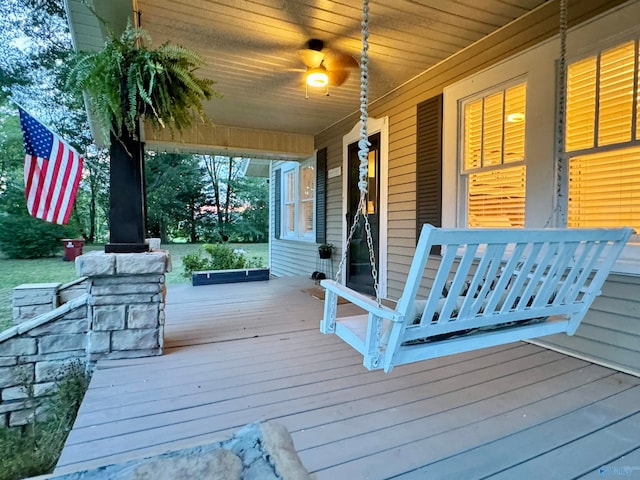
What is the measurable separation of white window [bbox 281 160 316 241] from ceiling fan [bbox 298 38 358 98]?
2.94 m

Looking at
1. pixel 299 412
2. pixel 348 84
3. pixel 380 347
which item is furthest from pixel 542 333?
pixel 348 84

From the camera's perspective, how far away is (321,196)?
242 inches

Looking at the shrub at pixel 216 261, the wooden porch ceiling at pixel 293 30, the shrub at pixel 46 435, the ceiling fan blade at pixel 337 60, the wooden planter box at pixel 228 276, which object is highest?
the wooden porch ceiling at pixel 293 30

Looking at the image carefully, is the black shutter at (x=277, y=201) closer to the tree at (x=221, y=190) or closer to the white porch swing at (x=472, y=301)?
the white porch swing at (x=472, y=301)

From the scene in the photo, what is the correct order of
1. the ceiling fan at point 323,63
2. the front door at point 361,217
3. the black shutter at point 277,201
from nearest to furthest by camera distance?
the ceiling fan at point 323,63 < the front door at point 361,217 < the black shutter at point 277,201

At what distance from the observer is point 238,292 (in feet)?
16.4

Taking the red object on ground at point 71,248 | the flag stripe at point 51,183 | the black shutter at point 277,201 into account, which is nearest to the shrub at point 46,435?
the flag stripe at point 51,183

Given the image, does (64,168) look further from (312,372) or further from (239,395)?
(312,372)

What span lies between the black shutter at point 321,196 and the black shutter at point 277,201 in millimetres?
1914

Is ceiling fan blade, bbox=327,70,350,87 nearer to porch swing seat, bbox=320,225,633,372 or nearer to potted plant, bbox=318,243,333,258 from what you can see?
porch swing seat, bbox=320,225,633,372

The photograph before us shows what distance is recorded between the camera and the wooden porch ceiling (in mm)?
2607

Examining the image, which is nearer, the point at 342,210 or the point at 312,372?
the point at 312,372

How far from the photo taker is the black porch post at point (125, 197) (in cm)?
245

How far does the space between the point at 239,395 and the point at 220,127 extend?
492cm
